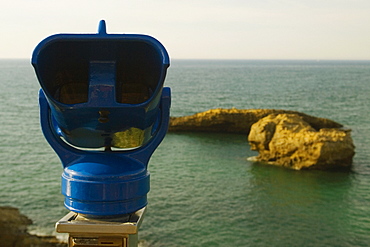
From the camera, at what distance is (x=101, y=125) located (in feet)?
6.69

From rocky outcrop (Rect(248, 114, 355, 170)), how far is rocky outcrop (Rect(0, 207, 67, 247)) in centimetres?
849

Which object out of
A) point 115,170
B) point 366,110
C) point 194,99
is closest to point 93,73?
point 115,170

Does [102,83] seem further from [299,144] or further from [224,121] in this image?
[224,121]

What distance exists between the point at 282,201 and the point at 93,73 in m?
10.9

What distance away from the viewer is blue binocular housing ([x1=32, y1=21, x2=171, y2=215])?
6.31 feet

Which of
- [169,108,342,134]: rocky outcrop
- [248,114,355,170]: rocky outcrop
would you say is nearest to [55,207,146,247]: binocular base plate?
[248,114,355,170]: rocky outcrop

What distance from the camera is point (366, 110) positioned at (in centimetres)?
3675

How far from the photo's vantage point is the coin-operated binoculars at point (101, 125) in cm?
193

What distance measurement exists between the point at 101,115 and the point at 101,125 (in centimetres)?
7

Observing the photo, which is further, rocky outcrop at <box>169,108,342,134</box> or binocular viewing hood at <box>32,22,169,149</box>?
rocky outcrop at <box>169,108,342,134</box>

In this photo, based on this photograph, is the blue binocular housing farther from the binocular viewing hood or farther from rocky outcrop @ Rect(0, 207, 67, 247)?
rocky outcrop @ Rect(0, 207, 67, 247)

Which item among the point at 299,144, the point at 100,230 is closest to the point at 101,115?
the point at 100,230

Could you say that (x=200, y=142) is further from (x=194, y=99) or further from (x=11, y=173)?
(x=194, y=99)

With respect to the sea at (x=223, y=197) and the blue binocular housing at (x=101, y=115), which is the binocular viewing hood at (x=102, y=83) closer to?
the blue binocular housing at (x=101, y=115)
